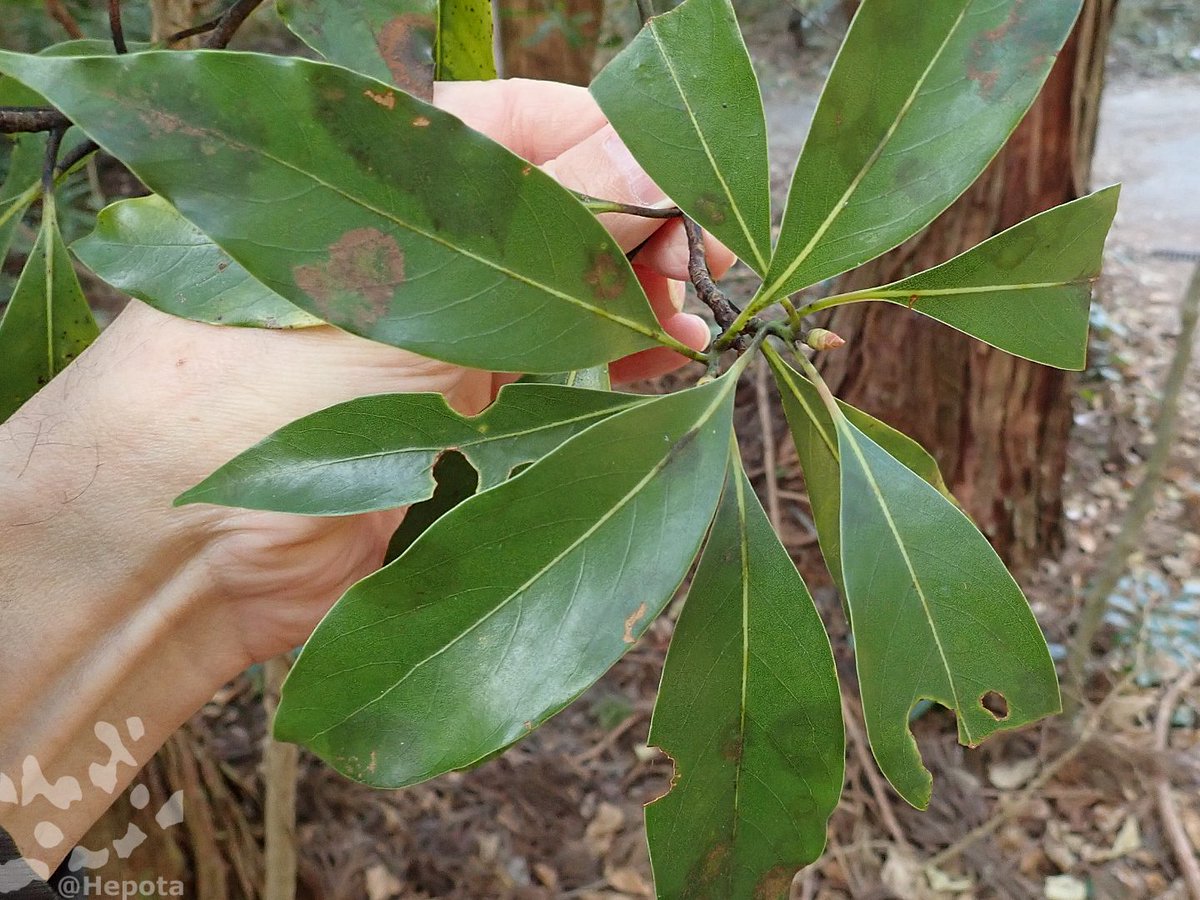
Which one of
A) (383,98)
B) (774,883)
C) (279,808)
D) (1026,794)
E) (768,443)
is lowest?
(1026,794)

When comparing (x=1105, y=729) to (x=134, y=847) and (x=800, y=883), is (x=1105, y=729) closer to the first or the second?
(x=800, y=883)

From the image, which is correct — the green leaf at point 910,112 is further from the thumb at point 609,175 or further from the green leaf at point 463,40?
the green leaf at point 463,40

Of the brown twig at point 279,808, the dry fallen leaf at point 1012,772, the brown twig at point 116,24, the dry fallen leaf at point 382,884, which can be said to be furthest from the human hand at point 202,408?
the dry fallen leaf at point 1012,772

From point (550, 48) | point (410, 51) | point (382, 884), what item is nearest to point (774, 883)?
point (410, 51)

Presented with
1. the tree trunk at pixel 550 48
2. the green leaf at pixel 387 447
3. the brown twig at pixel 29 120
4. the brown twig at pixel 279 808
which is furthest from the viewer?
the tree trunk at pixel 550 48

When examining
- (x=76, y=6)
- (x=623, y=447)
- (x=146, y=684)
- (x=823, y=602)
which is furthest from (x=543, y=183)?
(x=76, y=6)

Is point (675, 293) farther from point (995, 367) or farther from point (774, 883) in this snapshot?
point (995, 367)

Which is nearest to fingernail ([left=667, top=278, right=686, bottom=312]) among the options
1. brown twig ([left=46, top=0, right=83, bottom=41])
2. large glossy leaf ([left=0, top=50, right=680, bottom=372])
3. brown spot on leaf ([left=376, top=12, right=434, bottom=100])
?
brown spot on leaf ([left=376, top=12, right=434, bottom=100])
